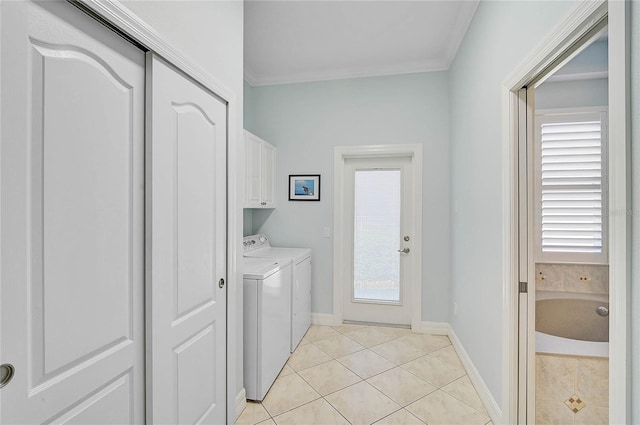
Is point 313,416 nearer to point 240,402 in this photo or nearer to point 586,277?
point 240,402

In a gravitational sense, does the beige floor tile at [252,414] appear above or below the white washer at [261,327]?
below

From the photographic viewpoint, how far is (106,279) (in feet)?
3.47

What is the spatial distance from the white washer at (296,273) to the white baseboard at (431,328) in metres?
1.19

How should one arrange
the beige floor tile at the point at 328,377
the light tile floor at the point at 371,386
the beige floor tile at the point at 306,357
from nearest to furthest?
the light tile floor at the point at 371,386 → the beige floor tile at the point at 328,377 → the beige floor tile at the point at 306,357

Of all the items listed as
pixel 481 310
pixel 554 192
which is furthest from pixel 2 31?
pixel 554 192

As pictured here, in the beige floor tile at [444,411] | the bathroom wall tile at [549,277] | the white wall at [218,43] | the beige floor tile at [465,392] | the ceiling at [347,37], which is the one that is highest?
the ceiling at [347,37]

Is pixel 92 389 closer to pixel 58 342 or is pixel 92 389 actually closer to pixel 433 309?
pixel 58 342

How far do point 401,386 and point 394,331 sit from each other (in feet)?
3.42

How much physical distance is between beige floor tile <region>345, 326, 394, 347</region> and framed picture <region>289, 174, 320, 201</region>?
1533 mm

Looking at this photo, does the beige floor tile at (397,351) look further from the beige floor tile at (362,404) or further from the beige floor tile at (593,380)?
the beige floor tile at (593,380)

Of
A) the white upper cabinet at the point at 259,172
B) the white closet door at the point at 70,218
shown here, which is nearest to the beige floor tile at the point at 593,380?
the white closet door at the point at 70,218

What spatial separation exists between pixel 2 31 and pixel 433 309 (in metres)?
3.56

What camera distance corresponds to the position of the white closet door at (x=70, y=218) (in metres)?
0.78

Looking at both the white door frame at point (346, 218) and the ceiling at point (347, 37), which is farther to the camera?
the white door frame at point (346, 218)
